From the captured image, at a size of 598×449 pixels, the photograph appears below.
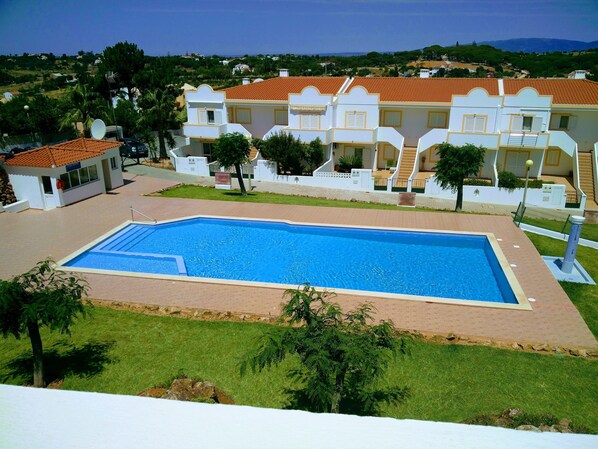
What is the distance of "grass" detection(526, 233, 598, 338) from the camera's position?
14820mm

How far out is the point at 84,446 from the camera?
445cm

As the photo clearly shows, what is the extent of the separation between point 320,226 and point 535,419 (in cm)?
1480

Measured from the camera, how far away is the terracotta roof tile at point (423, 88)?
37062 millimetres

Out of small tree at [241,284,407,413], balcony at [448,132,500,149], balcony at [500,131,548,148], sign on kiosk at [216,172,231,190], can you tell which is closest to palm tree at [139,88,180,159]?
sign on kiosk at [216,172,231,190]

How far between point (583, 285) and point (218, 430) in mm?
16563

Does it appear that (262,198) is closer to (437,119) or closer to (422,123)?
(422,123)

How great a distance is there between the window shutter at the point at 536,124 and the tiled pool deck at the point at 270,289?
43.7 ft

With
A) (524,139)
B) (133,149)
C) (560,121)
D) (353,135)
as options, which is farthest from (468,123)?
(133,149)

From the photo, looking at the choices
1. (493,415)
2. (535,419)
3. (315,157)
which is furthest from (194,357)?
(315,157)

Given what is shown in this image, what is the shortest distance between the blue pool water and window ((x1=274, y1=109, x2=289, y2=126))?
17.1 m

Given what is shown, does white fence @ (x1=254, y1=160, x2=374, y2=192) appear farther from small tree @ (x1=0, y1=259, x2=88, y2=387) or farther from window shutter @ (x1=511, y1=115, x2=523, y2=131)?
small tree @ (x1=0, y1=259, x2=88, y2=387)

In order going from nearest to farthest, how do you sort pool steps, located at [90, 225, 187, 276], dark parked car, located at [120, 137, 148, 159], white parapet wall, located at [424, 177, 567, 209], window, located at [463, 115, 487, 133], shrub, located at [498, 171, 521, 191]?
pool steps, located at [90, 225, 187, 276]
white parapet wall, located at [424, 177, 567, 209]
shrub, located at [498, 171, 521, 191]
window, located at [463, 115, 487, 133]
dark parked car, located at [120, 137, 148, 159]

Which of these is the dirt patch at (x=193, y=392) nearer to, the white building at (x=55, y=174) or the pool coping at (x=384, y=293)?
the pool coping at (x=384, y=293)

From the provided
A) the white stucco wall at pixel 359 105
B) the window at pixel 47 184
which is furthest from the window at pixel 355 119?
the window at pixel 47 184
